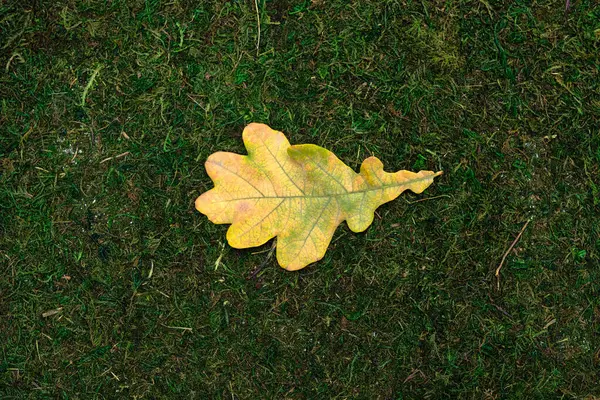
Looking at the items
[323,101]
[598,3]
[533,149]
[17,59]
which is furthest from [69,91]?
[598,3]

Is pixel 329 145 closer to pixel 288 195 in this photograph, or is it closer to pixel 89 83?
pixel 288 195

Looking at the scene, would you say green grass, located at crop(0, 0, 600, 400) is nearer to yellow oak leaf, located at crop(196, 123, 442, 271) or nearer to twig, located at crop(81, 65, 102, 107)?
twig, located at crop(81, 65, 102, 107)

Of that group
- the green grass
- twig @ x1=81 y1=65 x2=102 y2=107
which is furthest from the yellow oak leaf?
twig @ x1=81 y1=65 x2=102 y2=107

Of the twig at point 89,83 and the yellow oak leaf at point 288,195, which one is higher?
the twig at point 89,83

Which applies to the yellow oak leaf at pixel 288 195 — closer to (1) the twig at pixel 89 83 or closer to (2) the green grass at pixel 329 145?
(2) the green grass at pixel 329 145

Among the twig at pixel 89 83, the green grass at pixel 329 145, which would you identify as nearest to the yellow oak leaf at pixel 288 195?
the green grass at pixel 329 145

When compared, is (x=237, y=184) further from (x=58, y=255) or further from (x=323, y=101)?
(x=58, y=255)
